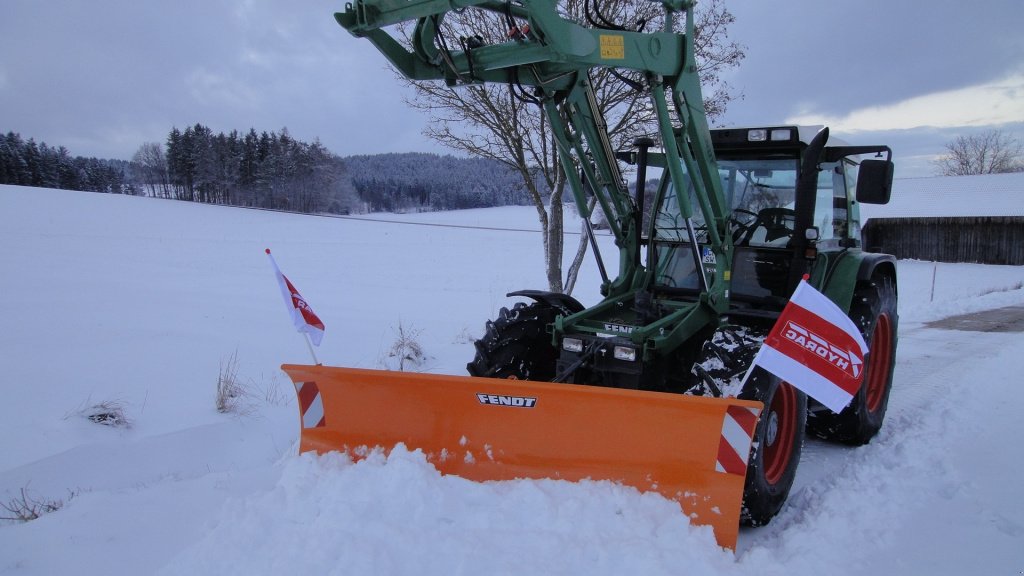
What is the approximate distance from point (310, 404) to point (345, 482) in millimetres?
762

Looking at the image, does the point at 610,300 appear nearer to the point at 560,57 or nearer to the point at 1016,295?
the point at 560,57

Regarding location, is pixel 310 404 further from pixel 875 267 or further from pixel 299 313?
pixel 875 267

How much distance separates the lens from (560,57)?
10.6ft

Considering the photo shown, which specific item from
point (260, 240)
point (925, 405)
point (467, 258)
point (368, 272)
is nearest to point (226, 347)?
point (925, 405)

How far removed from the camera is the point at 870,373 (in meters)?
5.39

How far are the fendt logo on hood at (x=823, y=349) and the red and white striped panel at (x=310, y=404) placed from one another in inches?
104

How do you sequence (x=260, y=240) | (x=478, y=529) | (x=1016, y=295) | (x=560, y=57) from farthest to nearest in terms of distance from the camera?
(x=260, y=240) < (x=1016, y=295) < (x=560, y=57) < (x=478, y=529)

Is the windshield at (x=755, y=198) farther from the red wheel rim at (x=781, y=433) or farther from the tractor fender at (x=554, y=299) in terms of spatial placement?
the red wheel rim at (x=781, y=433)

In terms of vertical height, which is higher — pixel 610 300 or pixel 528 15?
pixel 528 15

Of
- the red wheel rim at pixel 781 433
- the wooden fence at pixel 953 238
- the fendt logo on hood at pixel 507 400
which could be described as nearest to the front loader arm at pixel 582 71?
the red wheel rim at pixel 781 433

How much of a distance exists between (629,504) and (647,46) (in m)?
2.52

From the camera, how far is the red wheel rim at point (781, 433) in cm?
371

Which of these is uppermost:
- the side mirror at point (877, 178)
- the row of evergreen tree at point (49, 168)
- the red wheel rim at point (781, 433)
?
the row of evergreen tree at point (49, 168)

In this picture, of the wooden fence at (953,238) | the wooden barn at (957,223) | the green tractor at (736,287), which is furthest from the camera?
the wooden barn at (957,223)
